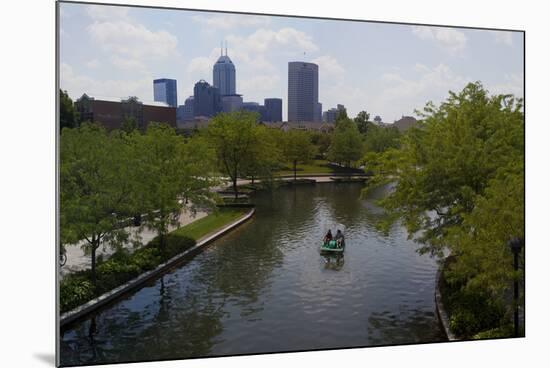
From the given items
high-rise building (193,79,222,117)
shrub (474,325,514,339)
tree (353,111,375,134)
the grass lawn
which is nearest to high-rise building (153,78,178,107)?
high-rise building (193,79,222,117)

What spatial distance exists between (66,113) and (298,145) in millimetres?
7860

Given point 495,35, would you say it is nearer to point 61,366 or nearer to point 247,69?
point 247,69

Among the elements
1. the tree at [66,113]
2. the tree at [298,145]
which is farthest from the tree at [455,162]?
the tree at [66,113]

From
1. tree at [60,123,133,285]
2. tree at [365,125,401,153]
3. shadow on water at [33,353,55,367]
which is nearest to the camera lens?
shadow on water at [33,353,55,367]

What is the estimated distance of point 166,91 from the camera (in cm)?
1570

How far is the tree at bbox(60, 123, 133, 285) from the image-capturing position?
15.0 m

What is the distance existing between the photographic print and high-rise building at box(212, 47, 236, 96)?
4 cm

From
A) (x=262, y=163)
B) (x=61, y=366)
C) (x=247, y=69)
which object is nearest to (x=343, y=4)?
(x=247, y=69)

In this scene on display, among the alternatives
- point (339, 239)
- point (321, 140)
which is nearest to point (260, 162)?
point (339, 239)

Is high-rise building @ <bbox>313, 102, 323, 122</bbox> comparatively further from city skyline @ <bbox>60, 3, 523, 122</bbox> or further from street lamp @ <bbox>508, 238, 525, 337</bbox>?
street lamp @ <bbox>508, 238, 525, 337</bbox>

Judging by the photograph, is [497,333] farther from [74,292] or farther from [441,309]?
[74,292]

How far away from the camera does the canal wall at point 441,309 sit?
15.5 meters

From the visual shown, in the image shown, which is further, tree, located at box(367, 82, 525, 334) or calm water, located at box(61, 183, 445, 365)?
tree, located at box(367, 82, 525, 334)

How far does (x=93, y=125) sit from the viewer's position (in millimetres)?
15312
